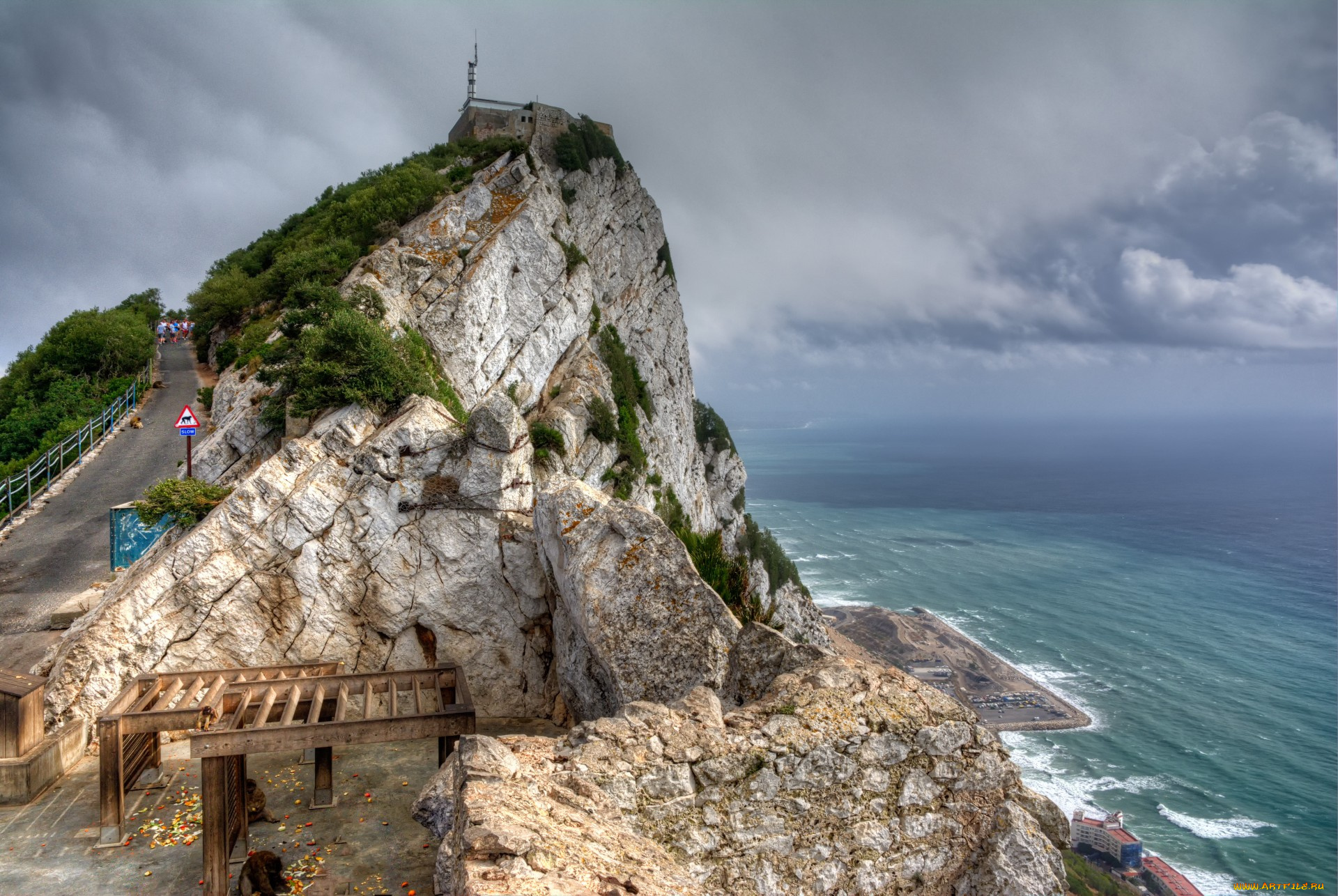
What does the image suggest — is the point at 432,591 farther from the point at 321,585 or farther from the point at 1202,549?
the point at 1202,549

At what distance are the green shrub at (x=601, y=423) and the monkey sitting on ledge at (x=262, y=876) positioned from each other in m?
20.5

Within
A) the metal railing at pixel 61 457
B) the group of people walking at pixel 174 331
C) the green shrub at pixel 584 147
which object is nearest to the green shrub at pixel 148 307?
the group of people walking at pixel 174 331

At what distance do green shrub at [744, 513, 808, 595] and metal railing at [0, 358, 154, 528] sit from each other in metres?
34.0

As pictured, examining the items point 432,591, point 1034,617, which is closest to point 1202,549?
point 1034,617

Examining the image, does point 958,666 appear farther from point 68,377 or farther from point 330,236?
point 68,377

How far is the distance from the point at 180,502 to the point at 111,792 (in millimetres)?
7097

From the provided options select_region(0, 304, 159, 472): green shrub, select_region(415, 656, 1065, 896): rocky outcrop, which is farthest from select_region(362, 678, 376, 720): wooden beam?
select_region(0, 304, 159, 472): green shrub

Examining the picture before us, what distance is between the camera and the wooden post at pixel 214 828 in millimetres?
7910

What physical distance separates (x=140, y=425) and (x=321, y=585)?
18.5 metres

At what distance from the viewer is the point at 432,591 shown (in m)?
13.8

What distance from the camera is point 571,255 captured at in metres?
31.5

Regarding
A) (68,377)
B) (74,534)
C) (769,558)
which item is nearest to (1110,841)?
(769,558)

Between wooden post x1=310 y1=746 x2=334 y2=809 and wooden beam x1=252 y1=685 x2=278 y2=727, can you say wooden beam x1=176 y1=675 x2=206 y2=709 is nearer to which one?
wooden beam x1=252 y1=685 x2=278 y2=727

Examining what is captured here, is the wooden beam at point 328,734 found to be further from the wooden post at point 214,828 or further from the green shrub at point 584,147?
the green shrub at point 584,147
